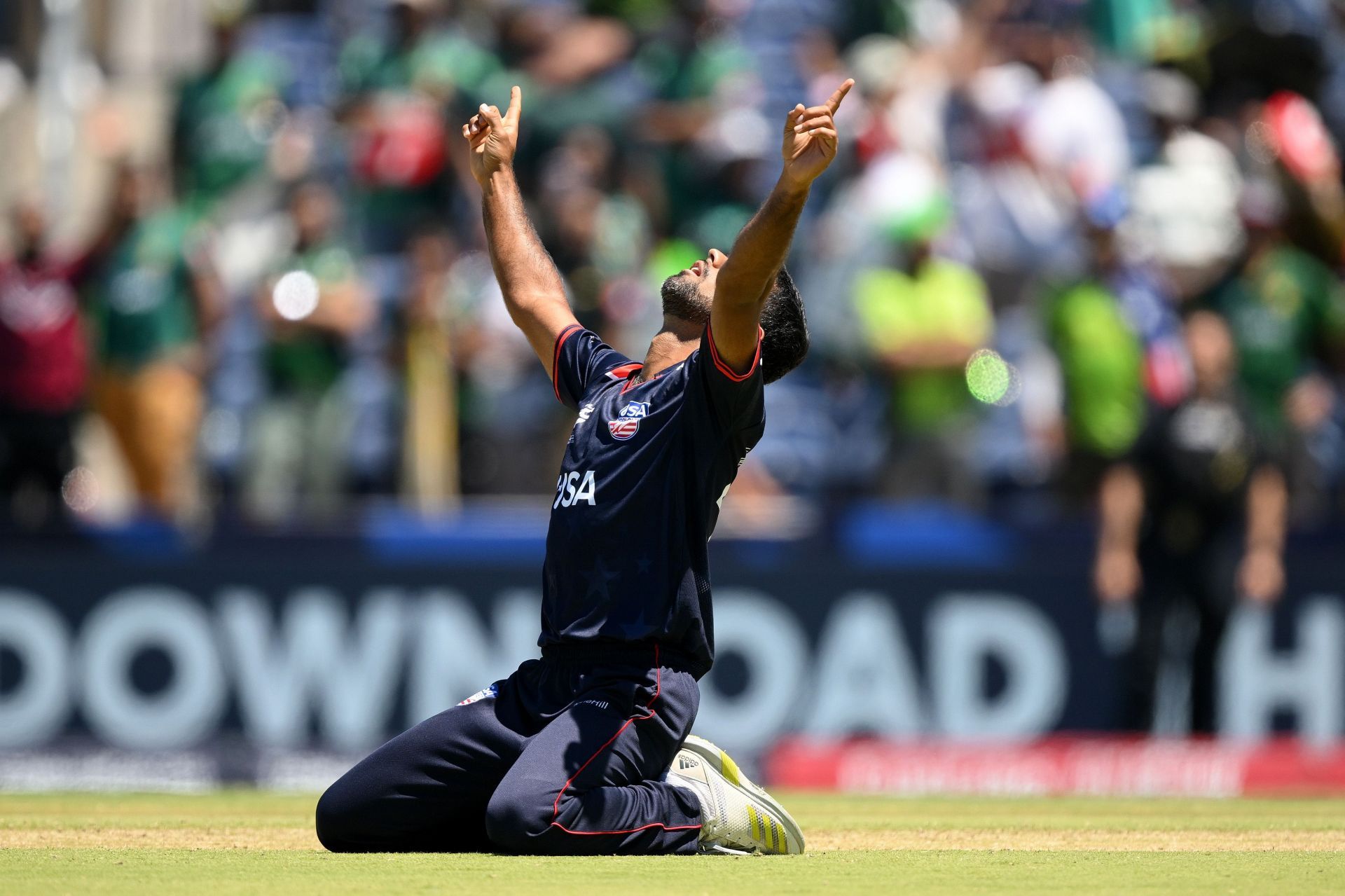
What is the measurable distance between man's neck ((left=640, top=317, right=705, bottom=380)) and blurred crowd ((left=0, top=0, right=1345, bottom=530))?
4854 mm

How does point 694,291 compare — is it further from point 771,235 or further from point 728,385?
point 771,235

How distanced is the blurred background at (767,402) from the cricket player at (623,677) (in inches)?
181

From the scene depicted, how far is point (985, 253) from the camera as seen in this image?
12180 mm

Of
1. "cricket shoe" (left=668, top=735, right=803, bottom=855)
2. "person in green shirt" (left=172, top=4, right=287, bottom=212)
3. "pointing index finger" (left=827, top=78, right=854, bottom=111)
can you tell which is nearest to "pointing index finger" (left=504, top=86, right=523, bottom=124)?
"pointing index finger" (left=827, top=78, right=854, bottom=111)

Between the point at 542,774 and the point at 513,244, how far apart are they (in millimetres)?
2021

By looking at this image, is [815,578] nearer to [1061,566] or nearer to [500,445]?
[1061,566]

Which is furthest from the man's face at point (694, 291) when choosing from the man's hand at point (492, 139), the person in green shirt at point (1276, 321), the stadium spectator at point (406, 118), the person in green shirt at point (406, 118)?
the person in green shirt at point (406, 118)

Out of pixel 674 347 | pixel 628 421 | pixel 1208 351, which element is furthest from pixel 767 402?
pixel 628 421

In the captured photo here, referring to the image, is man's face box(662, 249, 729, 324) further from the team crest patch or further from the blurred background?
the blurred background

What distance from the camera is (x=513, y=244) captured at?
6.55 metres

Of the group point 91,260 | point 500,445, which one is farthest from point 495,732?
point 91,260

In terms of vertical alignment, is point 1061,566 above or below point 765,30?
below

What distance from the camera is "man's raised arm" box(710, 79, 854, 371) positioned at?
17.3 ft

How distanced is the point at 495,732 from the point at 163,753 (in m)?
5.29
